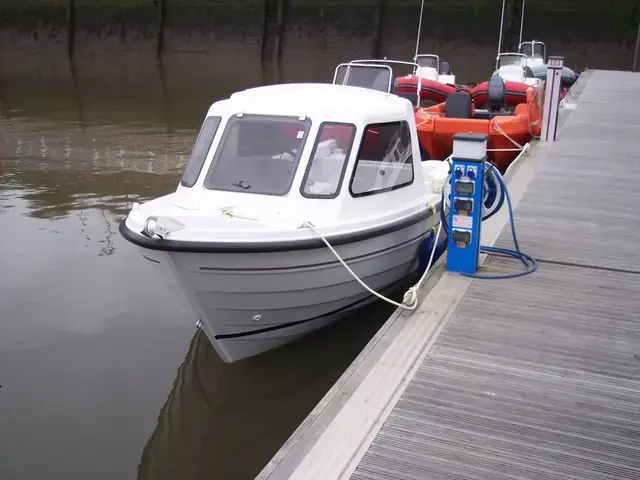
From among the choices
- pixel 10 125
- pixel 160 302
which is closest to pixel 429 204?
pixel 160 302

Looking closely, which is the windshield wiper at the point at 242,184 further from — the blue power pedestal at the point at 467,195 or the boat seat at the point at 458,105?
the boat seat at the point at 458,105

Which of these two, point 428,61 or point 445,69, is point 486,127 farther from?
point 445,69

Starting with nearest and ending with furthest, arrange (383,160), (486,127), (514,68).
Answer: (383,160), (486,127), (514,68)

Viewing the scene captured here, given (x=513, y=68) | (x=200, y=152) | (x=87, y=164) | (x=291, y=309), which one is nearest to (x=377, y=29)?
(x=513, y=68)

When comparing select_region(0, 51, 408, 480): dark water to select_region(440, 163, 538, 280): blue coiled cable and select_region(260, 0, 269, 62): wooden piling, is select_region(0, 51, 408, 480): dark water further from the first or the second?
select_region(260, 0, 269, 62): wooden piling

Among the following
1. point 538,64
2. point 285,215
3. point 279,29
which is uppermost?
point 279,29

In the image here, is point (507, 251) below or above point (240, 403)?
above

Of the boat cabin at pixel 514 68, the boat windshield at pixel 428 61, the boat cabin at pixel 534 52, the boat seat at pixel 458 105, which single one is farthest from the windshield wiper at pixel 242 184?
the boat cabin at pixel 534 52

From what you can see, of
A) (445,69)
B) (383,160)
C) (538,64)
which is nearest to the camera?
(383,160)

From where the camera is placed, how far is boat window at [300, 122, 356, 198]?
17.4ft

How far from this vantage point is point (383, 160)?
230 inches

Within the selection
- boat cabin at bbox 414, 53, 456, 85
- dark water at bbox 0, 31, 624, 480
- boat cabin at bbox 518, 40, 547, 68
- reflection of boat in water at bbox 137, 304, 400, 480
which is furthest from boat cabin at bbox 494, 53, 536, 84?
reflection of boat in water at bbox 137, 304, 400, 480

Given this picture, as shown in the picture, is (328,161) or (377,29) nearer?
(328,161)

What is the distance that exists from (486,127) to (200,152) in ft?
18.0
